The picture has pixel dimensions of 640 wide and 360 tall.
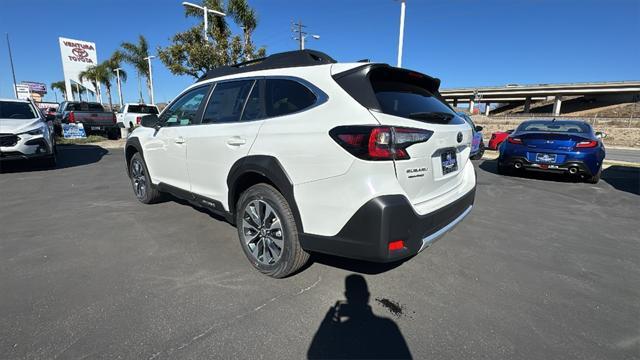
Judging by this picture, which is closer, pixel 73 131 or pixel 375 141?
pixel 375 141

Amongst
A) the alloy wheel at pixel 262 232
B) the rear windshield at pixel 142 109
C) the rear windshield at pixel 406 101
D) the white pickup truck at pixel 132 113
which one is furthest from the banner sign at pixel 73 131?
the rear windshield at pixel 406 101

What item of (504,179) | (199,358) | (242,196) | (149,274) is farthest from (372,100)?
(504,179)

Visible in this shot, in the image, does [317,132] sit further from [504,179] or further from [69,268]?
[504,179]

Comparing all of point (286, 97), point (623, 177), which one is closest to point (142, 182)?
point (286, 97)

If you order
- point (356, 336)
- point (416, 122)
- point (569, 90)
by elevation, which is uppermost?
point (569, 90)

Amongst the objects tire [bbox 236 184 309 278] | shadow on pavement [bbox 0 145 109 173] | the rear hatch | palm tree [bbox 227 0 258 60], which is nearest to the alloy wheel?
tire [bbox 236 184 309 278]

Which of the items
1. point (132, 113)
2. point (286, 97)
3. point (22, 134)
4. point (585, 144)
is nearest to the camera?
point (286, 97)

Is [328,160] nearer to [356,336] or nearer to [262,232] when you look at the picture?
[262,232]

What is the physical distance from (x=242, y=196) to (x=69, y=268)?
1.75 meters

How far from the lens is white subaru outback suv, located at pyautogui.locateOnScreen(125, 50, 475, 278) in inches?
84.2

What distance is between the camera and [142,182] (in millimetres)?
4984

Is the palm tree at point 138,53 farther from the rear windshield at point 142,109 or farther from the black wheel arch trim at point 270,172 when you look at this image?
the black wheel arch trim at point 270,172

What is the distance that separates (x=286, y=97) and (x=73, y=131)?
15592 mm

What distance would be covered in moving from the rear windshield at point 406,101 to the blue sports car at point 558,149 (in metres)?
4.83
